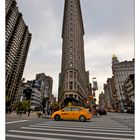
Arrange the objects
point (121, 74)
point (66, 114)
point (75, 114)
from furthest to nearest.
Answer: point (121, 74)
point (66, 114)
point (75, 114)

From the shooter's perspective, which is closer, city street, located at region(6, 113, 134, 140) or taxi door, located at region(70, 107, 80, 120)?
city street, located at region(6, 113, 134, 140)

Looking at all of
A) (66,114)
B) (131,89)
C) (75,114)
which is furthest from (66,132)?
(131,89)

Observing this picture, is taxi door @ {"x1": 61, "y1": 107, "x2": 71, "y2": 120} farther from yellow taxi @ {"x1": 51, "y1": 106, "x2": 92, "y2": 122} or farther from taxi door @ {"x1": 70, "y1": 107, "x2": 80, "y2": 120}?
taxi door @ {"x1": 70, "y1": 107, "x2": 80, "y2": 120}

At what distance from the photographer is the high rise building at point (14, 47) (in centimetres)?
9259

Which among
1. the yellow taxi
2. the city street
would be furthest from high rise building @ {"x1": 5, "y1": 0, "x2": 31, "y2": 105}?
the city street

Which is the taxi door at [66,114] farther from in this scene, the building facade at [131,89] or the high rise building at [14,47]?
the high rise building at [14,47]

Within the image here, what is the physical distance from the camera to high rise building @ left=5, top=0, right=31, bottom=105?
92.6 meters

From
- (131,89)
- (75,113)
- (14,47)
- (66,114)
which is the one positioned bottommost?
(131,89)

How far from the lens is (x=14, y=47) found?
340 feet

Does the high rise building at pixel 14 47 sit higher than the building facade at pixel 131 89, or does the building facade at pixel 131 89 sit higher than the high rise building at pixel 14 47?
the high rise building at pixel 14 47

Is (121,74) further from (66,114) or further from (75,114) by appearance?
(66,114)

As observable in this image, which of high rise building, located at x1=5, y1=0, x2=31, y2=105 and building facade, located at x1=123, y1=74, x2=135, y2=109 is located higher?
high rise building, located at x1=5, y1=0, x2=31, y2=105

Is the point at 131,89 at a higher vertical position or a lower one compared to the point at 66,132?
lower

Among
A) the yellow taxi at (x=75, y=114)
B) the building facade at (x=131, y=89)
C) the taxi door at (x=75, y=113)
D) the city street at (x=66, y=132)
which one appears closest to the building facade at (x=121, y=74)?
the building facade at (x=131, y=89)
